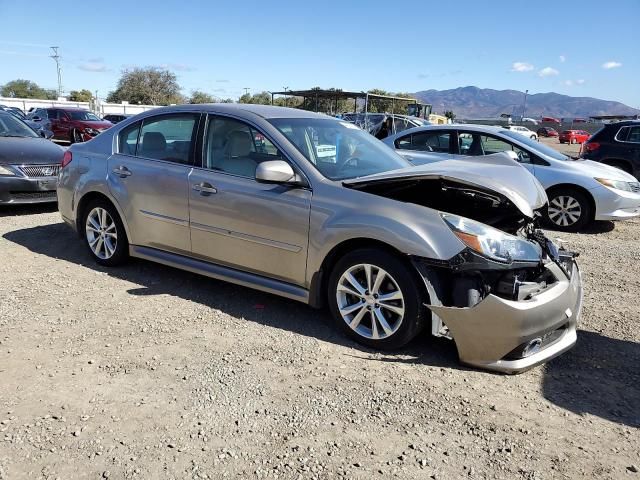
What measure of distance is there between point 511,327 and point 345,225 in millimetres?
1269

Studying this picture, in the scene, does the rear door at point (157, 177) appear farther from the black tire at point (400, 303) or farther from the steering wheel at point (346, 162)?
the black tire at point (400, 303)

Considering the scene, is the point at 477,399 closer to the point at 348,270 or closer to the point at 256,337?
the point at 348,270

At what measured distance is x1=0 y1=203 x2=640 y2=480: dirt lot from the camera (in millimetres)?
2535

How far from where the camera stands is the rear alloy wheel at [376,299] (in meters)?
3.46

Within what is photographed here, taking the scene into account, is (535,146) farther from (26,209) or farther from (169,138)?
(26,209)

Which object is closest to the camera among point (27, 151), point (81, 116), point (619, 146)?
point (27, 151)

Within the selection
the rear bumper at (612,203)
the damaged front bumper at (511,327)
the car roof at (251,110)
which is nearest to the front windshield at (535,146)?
the rear bumper at (612,203)

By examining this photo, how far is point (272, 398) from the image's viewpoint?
10.1ft

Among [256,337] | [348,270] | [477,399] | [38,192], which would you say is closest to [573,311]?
[477,399]

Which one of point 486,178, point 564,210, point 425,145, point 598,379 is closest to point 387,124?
point 425,145

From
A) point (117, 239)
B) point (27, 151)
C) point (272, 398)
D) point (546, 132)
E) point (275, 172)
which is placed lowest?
point (272, 398)

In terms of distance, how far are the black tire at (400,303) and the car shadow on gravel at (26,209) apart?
615 cm

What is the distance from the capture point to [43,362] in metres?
3.47

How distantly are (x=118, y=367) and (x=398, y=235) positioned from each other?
79.8 inches
